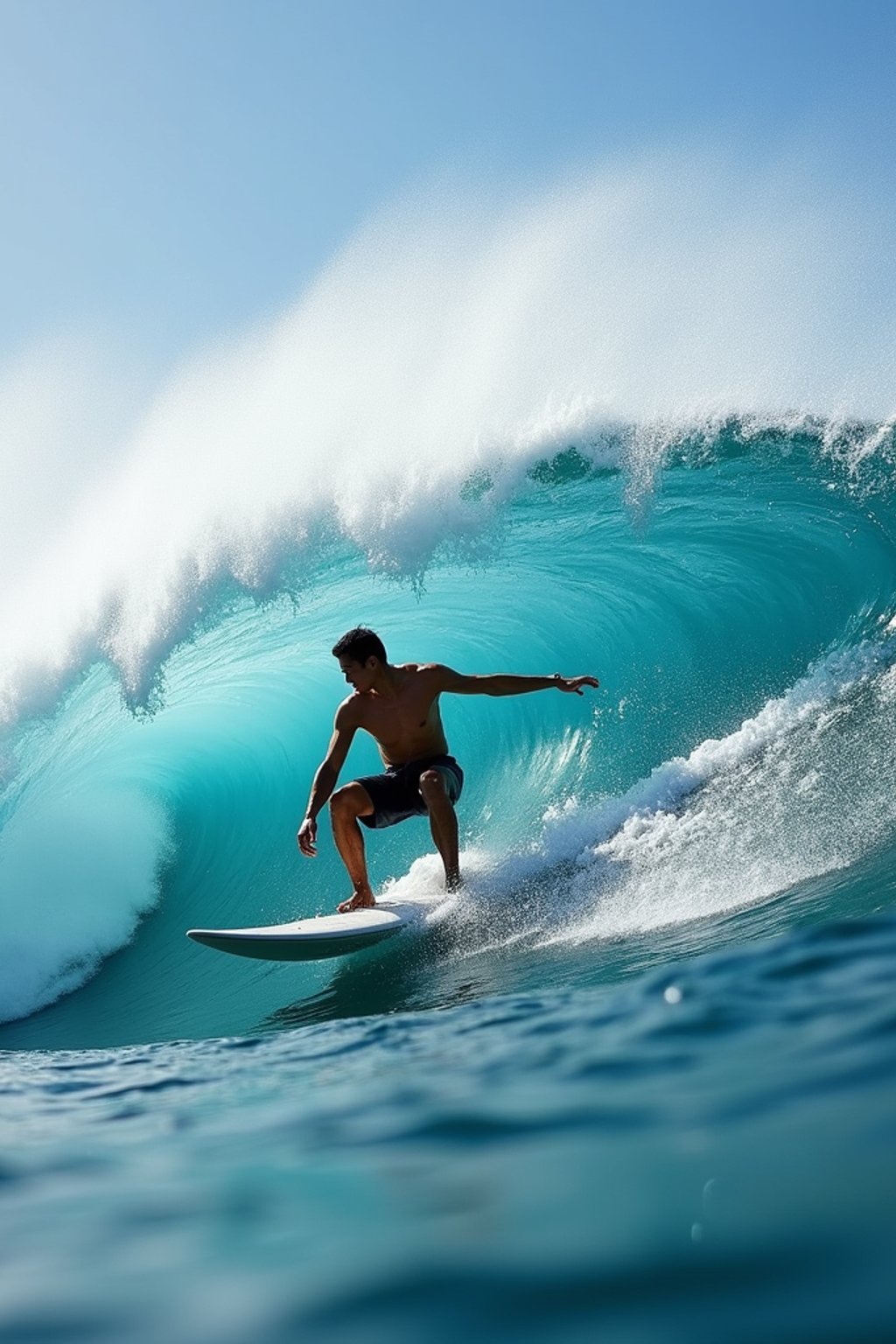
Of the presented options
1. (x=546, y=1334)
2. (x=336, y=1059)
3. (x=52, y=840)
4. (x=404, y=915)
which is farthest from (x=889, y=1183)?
(x=52, y=840)

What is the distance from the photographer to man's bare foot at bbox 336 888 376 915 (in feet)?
18.9

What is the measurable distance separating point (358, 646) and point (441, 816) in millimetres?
955

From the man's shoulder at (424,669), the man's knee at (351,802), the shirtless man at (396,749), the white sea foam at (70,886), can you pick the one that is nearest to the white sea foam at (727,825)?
the shirtless man at (396,749)

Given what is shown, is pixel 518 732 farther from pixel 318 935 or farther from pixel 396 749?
pixel 318 935

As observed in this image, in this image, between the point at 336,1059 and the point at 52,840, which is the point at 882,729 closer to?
the point at 336,1059

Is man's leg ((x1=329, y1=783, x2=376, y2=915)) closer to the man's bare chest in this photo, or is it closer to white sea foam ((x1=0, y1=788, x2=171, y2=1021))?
the man's bare chest

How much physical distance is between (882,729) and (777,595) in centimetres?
271

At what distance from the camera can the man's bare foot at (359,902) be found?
577 cm

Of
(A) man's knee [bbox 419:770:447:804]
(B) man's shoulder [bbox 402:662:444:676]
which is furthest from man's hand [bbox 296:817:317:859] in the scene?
(B) man's shoulder [bbox 402:662:444:676]

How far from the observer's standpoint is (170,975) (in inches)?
283

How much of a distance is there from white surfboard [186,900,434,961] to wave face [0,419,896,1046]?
0.59 feet

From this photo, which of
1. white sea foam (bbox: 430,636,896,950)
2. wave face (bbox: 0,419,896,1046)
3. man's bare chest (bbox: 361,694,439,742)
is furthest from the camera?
man's bare chest (bbox: 361,694,439,742)

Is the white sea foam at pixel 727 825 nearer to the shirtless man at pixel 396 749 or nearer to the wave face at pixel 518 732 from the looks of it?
the wave face at pixel 518 732

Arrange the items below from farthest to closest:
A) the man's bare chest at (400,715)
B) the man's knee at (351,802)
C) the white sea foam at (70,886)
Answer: the white sea foam at (70,886) < the man's bare chest at (400,715) < the man's knee at (351,802)
